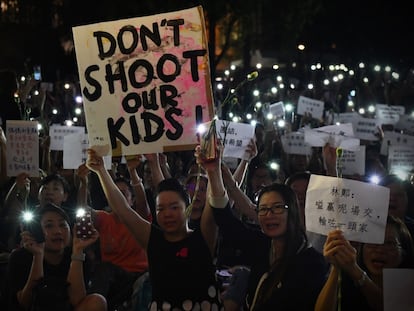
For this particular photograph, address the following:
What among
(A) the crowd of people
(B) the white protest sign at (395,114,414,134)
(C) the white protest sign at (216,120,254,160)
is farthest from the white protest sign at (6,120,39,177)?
(B) the white protest sign at (395,114,414,134)

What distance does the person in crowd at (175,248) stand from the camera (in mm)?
3957

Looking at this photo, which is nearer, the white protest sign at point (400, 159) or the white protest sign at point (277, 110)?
the white protest sign at point (400, 159)

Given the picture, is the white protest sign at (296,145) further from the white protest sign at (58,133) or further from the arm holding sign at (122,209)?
the arm holding sign at (122,209)

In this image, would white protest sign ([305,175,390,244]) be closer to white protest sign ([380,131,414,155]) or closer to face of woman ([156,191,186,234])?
face of woman ([156,191,186,234])

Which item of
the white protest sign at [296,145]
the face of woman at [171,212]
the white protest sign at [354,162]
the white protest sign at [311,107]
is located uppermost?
the white protest sign at [311,107]

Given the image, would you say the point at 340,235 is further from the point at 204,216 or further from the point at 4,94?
the point at 4,94

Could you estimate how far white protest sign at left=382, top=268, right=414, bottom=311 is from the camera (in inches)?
133

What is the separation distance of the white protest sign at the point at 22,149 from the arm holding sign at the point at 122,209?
234cm

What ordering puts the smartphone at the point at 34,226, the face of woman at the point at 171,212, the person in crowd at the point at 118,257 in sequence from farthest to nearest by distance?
the person in crowd at the point at 118,257 → the smartphone at the point at 34,226 → the face of woman at the point at 171,212

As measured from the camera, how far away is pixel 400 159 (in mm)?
7891

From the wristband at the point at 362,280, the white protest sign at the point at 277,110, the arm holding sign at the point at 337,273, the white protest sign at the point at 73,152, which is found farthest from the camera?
the white protest sign at the point at 277,110

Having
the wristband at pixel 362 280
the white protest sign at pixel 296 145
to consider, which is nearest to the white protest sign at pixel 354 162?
the white protest sign at pixel 296 145

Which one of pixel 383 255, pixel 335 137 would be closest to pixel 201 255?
pixel 383 255

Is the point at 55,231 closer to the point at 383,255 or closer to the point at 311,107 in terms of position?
the point at 383,255
